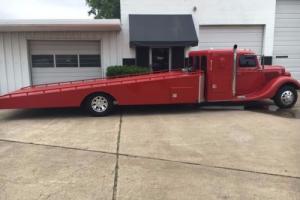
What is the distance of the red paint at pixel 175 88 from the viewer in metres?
9.28

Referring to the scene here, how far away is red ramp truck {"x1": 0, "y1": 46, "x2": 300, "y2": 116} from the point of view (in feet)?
30.6

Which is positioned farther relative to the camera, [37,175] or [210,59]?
[210,59]

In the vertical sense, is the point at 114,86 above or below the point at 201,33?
below

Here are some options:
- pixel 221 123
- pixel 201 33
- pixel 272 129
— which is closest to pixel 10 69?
pixel 201 33

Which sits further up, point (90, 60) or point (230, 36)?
point (230, 36)

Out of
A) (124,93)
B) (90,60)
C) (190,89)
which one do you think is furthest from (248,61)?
(90,60)

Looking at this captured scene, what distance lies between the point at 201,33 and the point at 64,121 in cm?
814

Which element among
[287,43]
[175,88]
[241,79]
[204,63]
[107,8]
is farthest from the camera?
[107,8]

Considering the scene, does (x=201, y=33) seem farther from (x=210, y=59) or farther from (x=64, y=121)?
(x=64, y=121)

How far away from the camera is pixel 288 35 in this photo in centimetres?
1517

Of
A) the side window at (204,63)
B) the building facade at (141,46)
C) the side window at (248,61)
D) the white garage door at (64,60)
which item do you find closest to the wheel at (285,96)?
the side window at (248,61)

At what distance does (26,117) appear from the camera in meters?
9.71

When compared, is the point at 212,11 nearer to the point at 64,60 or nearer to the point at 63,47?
the point at 63,47

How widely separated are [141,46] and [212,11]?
139 inches
